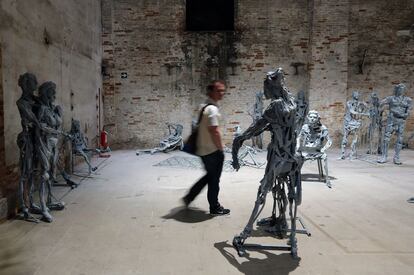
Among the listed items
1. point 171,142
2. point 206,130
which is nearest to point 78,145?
point 206,130

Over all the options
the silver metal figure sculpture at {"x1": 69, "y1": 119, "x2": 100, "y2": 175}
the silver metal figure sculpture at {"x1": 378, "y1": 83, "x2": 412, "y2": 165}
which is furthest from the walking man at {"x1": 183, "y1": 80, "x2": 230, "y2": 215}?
the silver metal figure sculpture at {"x1": 378, "y1": 83, "x2": 412, "y2": 165}

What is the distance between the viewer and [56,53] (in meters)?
7.34

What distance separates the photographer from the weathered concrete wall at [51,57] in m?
5.05

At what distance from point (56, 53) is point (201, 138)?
4147mm

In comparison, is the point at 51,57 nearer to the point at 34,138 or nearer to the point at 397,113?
the point at 34,138

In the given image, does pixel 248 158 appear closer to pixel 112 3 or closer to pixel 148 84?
pixel 148 84

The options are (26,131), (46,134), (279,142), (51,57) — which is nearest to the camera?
(279,142)

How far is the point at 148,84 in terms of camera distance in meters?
12.2

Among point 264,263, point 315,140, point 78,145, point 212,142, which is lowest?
point 264,263

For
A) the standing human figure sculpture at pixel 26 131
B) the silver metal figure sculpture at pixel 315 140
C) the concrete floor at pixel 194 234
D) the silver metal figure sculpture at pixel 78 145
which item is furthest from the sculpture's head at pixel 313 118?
the standing human figure sculpture at pixel 26 131

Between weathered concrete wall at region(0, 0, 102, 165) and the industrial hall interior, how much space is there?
0.14 ft

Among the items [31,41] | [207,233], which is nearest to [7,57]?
[31,41]

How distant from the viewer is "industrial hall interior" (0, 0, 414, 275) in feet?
12.0

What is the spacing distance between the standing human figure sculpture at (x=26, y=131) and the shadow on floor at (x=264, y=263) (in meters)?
2.54
